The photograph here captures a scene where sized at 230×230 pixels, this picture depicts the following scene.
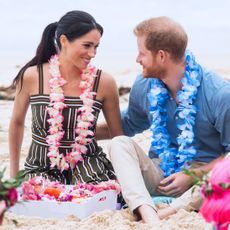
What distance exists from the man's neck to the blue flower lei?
0.04m

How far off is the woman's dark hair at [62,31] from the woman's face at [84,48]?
1.1 inches

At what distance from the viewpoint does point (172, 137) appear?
173 inches

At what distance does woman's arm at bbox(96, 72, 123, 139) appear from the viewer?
446 centimetres

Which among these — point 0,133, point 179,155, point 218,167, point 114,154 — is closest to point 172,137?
point 179,155

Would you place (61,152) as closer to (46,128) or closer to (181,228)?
(46,128)

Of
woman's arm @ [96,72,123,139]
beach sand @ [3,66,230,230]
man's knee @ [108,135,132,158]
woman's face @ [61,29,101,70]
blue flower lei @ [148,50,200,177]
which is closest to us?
beach sand @ [3,66,230,230]

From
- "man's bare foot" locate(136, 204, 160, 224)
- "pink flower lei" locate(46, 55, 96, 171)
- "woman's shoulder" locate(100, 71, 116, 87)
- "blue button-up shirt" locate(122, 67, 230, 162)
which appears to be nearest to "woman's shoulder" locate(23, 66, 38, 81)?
"pink flower lei" locate(46, 55, 96, 171)

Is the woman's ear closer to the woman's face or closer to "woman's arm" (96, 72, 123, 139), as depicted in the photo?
the woman's face

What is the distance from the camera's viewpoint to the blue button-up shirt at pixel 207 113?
4.09 metres

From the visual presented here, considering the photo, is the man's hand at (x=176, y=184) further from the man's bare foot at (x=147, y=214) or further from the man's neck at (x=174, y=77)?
the man's neck at (x=174, y=77)

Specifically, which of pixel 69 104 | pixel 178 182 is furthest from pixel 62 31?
pixel 178 182

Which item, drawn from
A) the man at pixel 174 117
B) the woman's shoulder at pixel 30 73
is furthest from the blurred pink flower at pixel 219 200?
the woman's shoulder at pixel 30 73

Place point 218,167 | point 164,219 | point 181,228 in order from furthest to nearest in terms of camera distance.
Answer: point 164,219
point 181,228
point 218,167

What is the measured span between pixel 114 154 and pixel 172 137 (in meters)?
0.49
